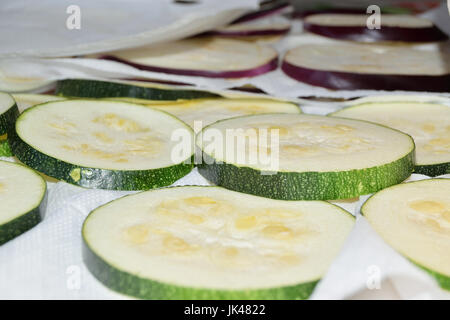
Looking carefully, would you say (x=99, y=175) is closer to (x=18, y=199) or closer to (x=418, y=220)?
(x=18, y=199)

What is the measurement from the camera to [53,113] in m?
1.70

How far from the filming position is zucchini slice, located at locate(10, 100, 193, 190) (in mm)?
1429

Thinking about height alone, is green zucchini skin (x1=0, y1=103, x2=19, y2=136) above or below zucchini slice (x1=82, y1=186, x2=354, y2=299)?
above

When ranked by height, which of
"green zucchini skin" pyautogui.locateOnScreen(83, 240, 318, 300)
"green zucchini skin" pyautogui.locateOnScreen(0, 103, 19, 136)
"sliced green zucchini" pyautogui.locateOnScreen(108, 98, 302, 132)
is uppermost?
"green zucchini skin" pyautogui.locateOnScreen(0, 103, 19, 136)

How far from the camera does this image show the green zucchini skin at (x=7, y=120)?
1.61 metres

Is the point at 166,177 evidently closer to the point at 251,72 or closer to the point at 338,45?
the point at 251,72

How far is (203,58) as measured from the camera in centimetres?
257

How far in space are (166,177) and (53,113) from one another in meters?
0.45

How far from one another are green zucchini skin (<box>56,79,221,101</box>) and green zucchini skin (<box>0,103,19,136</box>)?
1.50ft

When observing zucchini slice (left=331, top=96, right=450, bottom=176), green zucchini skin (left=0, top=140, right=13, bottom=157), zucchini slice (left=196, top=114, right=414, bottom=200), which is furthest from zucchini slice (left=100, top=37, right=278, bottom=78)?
green zucchini skin (left=0, top=140, right=13, bottom=157)

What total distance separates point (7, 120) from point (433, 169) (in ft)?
3.73

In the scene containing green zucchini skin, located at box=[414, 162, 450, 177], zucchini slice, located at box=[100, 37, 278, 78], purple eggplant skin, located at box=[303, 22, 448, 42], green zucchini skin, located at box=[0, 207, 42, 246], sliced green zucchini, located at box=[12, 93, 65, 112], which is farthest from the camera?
purple eggplant skin, located at box=[303, 22, 448, 42]

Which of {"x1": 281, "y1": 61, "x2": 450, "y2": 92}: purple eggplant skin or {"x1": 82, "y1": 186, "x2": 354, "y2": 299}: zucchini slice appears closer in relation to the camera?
{"x1": 82, "y1": 186, "x2": 354, "y2": 299}: zucchini slice

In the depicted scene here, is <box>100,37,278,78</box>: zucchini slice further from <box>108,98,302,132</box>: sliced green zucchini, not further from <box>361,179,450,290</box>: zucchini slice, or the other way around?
<box>361,179,450,290</box>: zucchini slice
